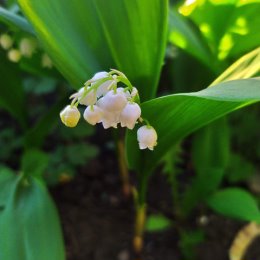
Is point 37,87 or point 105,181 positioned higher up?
point 37,87

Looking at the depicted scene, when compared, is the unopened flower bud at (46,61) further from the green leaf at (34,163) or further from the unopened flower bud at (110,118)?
the unopened flower bud at (110,118)

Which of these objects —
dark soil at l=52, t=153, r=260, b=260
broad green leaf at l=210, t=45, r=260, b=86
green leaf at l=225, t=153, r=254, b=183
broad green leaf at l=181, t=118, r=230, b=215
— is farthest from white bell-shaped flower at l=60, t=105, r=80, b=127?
green leaf at l=225, t=153, r=254, b=183

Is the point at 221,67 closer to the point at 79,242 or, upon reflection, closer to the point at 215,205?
the point at 215,205

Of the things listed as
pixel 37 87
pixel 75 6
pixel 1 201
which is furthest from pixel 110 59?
pixel 37 87

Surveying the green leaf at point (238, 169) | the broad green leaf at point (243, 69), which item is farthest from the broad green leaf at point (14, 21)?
the green leaf at point (238, 169)

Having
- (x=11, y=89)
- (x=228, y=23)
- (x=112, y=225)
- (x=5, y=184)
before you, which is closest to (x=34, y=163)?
(x=5, y=184)
